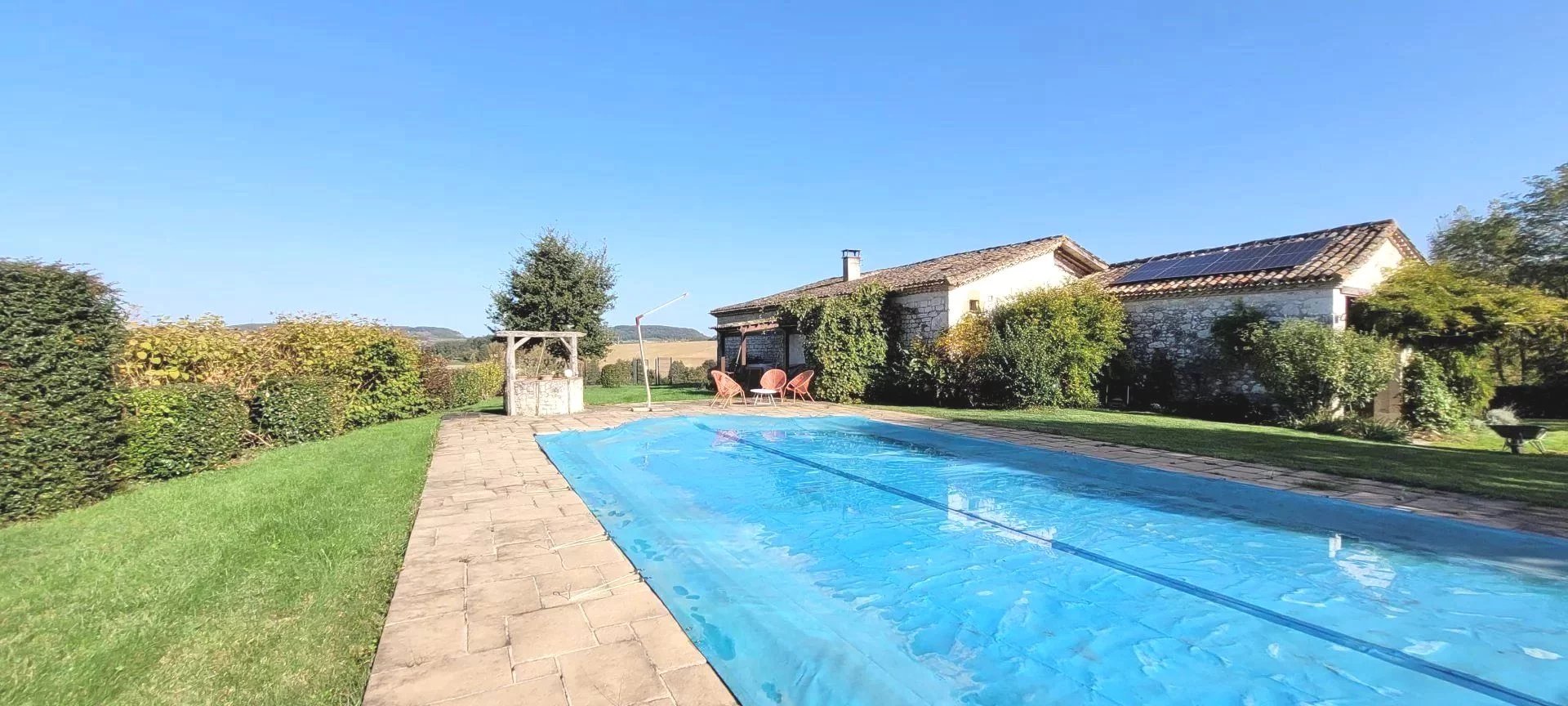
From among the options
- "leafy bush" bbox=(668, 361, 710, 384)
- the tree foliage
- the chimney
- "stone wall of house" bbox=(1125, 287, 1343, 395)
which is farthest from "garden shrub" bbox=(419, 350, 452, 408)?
the tree foliage

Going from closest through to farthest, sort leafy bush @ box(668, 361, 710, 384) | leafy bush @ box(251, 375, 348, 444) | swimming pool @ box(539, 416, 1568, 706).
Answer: swimming pool @ box(539, 416, 1568, 706), leafy bush @ box(251, 375, 348, 444), leafy bush @ box(668, 361, 710, 384)

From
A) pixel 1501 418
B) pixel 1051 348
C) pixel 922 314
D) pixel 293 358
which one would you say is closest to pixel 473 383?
pixel 293 358

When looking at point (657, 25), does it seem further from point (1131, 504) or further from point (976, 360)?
point (1131, 504)

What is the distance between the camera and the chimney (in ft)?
79.2

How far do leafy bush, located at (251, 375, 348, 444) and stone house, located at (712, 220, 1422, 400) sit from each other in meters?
11.6

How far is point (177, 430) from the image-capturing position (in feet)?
21.7

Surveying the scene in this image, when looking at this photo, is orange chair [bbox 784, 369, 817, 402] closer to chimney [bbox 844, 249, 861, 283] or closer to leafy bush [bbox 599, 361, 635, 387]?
chimney [bbox 844, 249, 861, 283]

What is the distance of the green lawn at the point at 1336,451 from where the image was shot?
6297 millimetres

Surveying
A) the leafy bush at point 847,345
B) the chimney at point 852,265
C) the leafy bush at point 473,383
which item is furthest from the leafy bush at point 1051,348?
the leafy bush at point 473,383

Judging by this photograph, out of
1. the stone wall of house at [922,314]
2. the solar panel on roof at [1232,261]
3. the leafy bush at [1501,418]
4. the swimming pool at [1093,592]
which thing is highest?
the solar panel on roof at [1232,261]

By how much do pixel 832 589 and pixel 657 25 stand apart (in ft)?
42.2

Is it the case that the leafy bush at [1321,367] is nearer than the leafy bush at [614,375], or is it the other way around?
the leafy bush at [1321,367]

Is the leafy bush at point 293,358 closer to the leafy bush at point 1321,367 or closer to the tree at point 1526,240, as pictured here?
the leafy bush at point 1321,367

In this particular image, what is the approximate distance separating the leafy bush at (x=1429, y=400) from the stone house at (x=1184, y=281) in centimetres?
152
